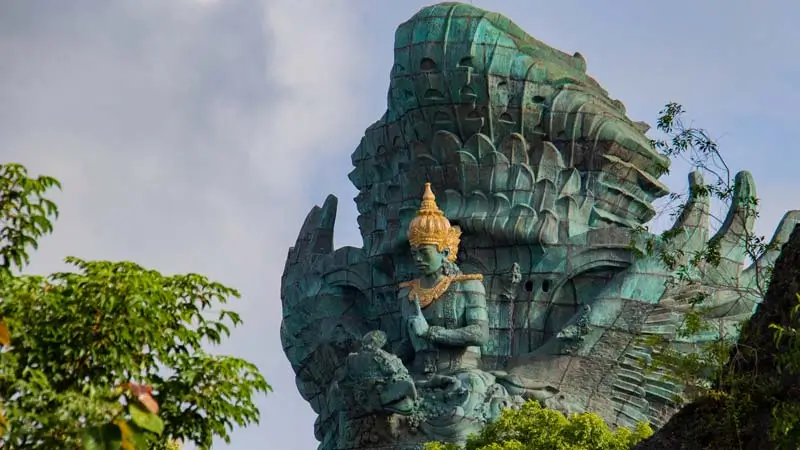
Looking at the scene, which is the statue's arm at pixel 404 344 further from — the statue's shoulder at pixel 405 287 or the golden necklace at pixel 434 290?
the golden necklace at pixel 434 290

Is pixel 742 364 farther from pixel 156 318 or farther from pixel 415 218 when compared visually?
pixel 415 218

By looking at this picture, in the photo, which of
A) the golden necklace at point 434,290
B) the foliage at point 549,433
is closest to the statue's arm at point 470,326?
the golden necklace at point 434,290

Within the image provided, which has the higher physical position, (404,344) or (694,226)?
(694,226)

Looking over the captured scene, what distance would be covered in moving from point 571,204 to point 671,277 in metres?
2.69

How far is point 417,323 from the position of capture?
3356 cm

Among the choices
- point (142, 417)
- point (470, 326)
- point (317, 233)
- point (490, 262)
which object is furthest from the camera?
point (317, 233)

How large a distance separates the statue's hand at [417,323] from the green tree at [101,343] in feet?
57.4

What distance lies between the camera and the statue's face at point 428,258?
1328 inches

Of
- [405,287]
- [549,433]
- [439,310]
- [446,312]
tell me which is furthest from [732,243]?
[405,287]

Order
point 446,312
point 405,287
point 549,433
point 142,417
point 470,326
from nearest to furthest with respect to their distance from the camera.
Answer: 1. point 142,417
2. point 549,433
3. point 470,326
4. point 446,312
5. point 405,287

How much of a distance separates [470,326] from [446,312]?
51 centimetres

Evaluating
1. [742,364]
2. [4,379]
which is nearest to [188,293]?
[4,379]

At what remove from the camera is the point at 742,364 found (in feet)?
61.4

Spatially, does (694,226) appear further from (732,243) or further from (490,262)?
(490,262)
